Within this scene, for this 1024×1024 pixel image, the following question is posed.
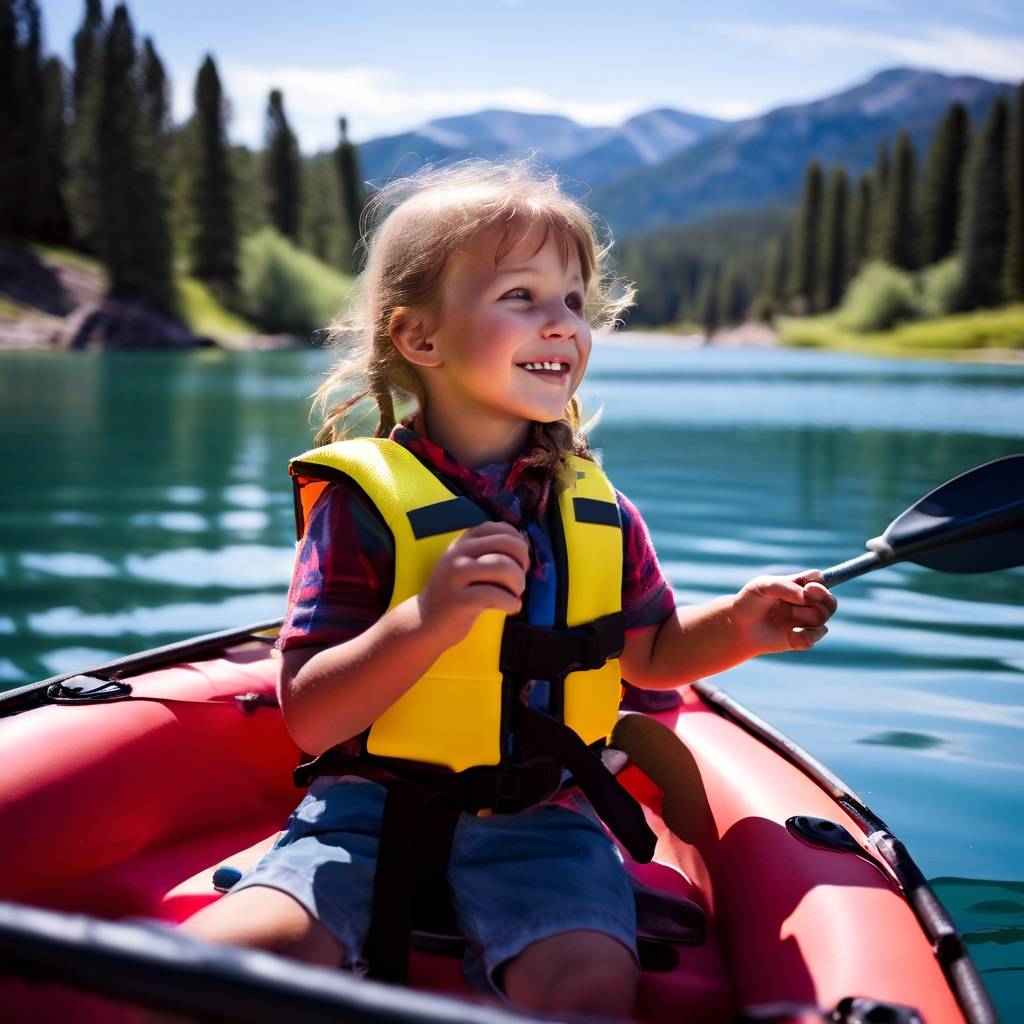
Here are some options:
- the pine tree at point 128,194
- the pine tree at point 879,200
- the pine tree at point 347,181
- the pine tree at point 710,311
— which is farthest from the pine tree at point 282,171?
the pine tree at point 710,311

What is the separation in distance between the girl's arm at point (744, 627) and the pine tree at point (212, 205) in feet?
150

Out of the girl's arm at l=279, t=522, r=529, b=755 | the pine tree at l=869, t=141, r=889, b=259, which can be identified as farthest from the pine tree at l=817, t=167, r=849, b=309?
the girl's arm at l=279, t=522, r=529, b=755

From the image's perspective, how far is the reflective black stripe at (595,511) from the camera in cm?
187

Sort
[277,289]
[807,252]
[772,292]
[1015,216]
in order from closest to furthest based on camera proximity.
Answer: [277,289] → [1015,216] → [807,252] → [772,292]

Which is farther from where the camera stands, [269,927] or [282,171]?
[282,171]

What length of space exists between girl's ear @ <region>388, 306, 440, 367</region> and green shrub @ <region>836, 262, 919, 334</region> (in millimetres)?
52534

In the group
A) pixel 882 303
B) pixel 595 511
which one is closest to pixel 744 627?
pixel 595 511

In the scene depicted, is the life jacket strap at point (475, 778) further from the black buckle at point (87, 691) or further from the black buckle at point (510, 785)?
the black buckle at point (87, 691)

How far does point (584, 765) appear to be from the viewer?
170 cm

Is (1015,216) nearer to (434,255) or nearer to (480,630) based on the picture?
(434,255)

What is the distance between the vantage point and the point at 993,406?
635 inches

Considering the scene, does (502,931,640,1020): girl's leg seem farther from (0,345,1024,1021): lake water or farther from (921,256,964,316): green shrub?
(921,256,964,316): green shrub

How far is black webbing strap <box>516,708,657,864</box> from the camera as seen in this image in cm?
170

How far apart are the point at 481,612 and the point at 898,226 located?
192 feet
